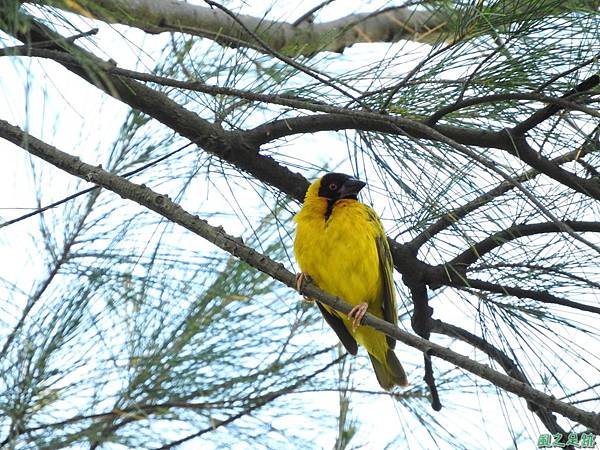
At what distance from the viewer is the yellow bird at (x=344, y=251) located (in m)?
3.36

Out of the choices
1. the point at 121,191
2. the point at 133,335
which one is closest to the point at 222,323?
the point at 133,335

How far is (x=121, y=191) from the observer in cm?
246

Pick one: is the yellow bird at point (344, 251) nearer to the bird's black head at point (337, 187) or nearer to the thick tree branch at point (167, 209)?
the bird's black head at point (337, 187)

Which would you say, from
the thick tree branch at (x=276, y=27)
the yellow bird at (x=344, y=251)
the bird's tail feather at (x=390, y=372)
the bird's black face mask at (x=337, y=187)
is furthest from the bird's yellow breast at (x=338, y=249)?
the thick tree branch at (x=276, y=27)

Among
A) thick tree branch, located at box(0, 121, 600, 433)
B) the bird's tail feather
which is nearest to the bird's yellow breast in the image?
the bird's tail feather

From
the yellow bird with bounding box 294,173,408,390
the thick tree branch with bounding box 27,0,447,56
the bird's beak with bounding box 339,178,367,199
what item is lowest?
the yellow bird with bounding box 294,173,408,390

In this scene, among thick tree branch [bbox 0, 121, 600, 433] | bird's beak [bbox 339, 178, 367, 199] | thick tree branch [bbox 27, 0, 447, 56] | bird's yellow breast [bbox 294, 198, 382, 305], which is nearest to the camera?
thick tree branch [bbox 0, 121, 600, 433]

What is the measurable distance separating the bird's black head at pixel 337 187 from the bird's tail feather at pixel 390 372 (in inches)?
26.7

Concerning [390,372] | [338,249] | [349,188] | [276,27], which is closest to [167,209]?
[338,249]

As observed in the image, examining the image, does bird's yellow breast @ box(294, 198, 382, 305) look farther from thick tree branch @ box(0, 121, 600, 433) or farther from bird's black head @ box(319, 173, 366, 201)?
thick tree branch @ box(0, 121, 600, 433)

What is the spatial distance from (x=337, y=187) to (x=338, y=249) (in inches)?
13.8

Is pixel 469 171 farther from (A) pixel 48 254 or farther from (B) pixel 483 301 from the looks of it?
(A) pixel 48 254

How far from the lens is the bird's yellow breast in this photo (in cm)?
336

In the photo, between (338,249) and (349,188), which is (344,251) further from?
(349,188)
